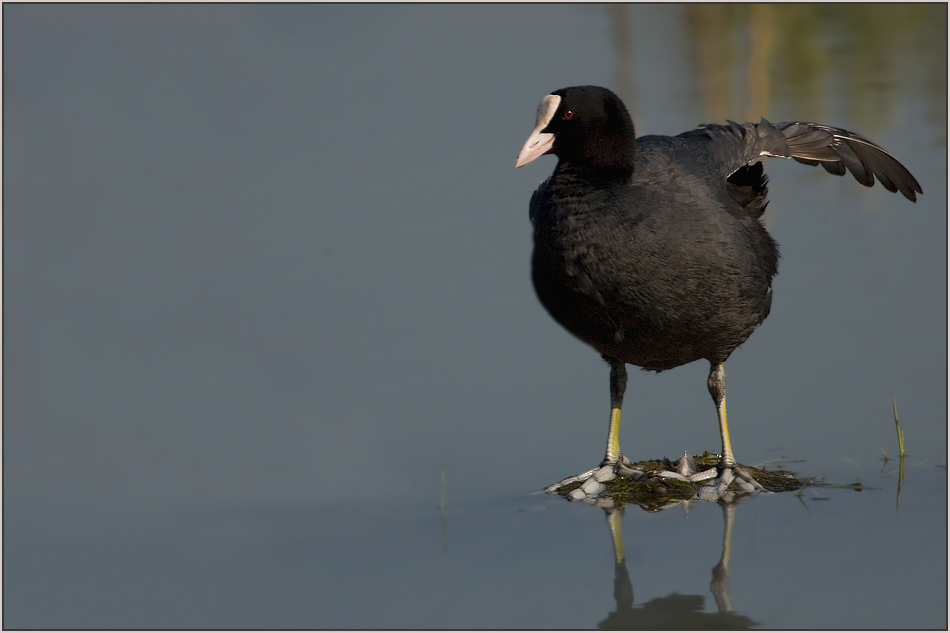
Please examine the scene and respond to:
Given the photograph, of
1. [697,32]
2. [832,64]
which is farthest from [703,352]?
[697,32]

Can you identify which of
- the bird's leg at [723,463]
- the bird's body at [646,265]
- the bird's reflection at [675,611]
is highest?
the bird's body at [646,265]

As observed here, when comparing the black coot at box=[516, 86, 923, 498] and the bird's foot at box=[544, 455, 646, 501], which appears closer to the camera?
the black coot at box=[516, 86, 923, 498]

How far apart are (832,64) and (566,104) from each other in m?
8.14

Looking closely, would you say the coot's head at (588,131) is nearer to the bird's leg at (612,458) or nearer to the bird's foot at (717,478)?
the bird's leg at (612,458)

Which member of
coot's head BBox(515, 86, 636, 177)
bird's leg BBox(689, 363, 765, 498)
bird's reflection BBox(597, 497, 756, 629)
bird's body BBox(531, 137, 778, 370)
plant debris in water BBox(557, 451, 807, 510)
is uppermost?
coot's head BBox(515, 86, 636, 177)

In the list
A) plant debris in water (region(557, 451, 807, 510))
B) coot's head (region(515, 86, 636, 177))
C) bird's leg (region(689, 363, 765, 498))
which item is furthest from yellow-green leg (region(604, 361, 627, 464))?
coot's head (region(515, 86, 636, 177))

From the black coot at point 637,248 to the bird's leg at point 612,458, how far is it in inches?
0.9

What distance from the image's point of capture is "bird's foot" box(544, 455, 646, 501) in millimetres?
4594

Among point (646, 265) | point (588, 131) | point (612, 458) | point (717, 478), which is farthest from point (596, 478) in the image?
point (588, 131)

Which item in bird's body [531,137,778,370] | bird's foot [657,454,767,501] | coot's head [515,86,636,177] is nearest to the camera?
bird's body [531,137,778,370]

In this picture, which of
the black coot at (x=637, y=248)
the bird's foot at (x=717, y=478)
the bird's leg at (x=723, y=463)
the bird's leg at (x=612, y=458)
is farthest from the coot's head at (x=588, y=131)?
the bird's foot at (x=717, y=478)

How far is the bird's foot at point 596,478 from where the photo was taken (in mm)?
4594

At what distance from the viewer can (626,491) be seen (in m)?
4.58

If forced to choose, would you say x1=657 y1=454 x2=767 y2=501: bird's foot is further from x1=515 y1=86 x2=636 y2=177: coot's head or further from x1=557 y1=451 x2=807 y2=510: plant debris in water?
x1=515 y1=86 x2=636 y2=177: coot's head
